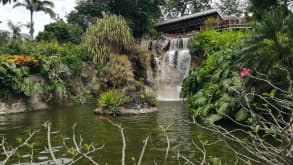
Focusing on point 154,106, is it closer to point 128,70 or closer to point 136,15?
point 128,70

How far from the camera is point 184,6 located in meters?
49.7

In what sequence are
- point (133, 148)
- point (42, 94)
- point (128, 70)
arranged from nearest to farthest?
point (133, 148)
point (42, 94)
point (128, 70)

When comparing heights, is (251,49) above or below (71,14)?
below

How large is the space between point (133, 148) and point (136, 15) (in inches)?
1069

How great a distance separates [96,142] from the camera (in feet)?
32.3

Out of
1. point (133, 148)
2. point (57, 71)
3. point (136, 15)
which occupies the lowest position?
point (133, 148)

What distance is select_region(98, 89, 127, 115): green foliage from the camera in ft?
52.3

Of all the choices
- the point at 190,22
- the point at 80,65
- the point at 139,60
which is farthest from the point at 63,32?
the point at 190,22

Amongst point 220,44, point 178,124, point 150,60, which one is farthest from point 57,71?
point 178,124

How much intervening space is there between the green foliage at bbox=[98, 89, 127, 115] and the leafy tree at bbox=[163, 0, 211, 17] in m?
A: 34.2

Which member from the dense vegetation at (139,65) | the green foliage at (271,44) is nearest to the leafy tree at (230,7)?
the dense vegetation at (139,65)

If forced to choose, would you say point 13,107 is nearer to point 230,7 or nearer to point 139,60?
point 139,60

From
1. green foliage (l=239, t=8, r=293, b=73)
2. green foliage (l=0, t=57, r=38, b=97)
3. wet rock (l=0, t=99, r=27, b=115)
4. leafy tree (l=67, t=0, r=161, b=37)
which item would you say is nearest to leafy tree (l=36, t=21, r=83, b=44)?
leafy tree (l=67, t=0, r=161, b=37)

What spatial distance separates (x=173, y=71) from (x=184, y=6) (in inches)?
960
